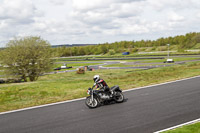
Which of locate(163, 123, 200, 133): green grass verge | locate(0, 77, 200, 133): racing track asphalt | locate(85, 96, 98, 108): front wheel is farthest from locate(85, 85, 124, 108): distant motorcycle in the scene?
locate(163, 123, 200, 133): green grass verge

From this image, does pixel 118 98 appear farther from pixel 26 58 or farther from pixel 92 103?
pixel 26 58

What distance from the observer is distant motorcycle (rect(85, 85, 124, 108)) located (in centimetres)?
1087

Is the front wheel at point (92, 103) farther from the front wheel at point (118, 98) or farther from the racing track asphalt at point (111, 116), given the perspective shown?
the front wheel at point (118, 98)

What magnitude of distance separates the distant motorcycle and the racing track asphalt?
13.5 inches

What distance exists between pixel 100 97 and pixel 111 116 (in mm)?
1963

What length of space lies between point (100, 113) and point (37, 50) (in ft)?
87.6

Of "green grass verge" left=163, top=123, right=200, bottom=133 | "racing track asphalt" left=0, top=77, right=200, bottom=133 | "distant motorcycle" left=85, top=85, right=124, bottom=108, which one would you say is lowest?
"racing track asphalt" left=0, top=77, right=200, bottom=133

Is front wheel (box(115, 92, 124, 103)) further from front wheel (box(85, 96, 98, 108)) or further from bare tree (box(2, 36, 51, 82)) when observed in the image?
bare tree (box(2, 36, 51, 82))

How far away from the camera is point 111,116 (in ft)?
30.7

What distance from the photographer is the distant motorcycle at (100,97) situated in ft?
35.7

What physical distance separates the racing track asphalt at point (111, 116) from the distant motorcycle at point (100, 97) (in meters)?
0.34

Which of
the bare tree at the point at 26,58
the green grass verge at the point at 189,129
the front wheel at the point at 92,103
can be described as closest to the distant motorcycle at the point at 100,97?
the front wheel at the point at 92,103

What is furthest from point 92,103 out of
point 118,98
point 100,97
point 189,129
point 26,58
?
point 26,58

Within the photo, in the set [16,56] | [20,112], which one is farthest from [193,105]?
[16,56]
